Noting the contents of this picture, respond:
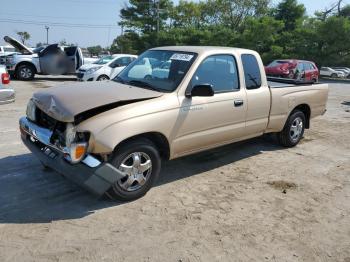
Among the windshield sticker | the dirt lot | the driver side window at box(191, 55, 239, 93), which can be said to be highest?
the windshield sticker

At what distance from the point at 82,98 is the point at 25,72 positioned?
613 inches

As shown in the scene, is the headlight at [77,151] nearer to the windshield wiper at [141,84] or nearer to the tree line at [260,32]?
the windshield wiper at [141,84]

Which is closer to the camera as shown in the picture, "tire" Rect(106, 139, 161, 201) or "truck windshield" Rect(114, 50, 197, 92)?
"tire" Rect(106, 139, 161, 201)

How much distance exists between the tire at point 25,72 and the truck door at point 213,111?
15182 mm

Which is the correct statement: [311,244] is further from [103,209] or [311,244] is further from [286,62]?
[286,62]

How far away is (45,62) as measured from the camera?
1834cm

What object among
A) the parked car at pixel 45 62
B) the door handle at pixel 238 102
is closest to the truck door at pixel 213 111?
the door handle at pixel 238 102

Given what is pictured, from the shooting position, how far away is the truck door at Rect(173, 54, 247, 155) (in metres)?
4.80

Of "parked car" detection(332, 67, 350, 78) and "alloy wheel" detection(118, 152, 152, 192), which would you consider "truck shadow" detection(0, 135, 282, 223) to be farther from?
"parked car" detection(332, 67, 350, 78)

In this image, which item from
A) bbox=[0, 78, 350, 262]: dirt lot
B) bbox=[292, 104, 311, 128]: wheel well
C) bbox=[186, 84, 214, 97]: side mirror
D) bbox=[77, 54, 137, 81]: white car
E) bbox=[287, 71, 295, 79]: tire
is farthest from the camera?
bbox=[287, 71, 295, 79]: tire

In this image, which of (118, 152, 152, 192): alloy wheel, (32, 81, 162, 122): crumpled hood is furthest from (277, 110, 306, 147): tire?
(118, 152, 152, 192): alloy wheel

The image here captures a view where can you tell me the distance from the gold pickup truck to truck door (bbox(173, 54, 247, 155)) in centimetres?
1

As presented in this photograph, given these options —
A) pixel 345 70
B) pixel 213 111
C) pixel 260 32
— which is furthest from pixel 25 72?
pixel 345 70

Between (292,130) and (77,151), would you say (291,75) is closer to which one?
(292,130)
